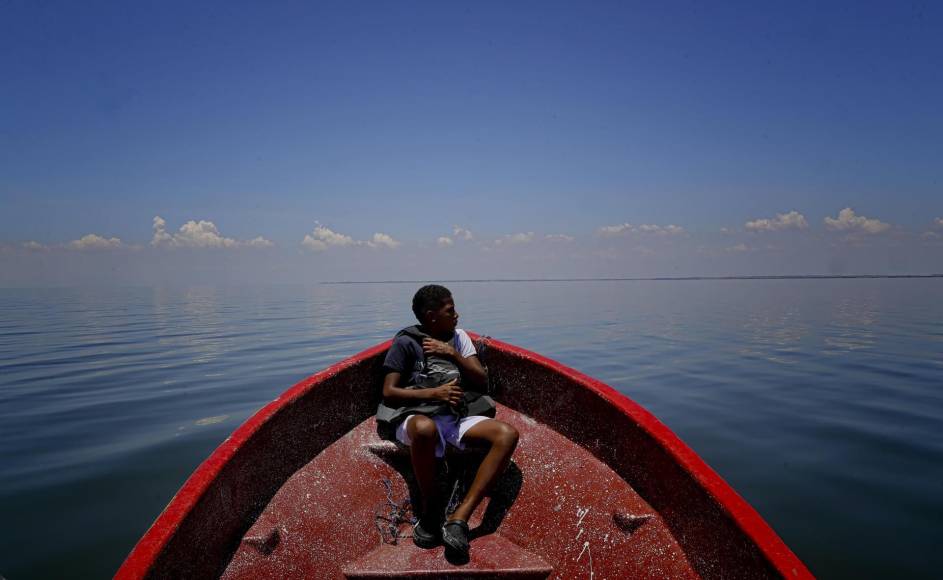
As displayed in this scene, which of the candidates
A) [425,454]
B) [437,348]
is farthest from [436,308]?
[425,454]

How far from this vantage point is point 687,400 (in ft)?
26.1

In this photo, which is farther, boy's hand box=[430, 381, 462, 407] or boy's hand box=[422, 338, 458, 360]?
boy's hand box=[422, 338, 458, 360]

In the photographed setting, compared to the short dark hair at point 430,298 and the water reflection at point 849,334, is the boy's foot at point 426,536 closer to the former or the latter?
the short dark hair at point 430,298

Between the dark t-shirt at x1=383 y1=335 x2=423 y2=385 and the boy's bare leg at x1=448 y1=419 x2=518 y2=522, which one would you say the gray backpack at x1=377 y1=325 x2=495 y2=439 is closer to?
the dark t-shirt at x1=383 y1=335 x2=423 y2=385

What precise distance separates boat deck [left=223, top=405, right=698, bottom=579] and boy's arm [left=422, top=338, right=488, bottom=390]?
0.49 m

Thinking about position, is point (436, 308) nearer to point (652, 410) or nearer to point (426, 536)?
point (426, 536)

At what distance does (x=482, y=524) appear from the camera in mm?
3168

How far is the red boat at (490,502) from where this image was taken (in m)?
2.46

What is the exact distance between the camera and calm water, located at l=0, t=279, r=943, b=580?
12.7ft

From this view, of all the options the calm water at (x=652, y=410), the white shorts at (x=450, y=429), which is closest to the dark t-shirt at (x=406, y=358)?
the white shorts at (x=450, y=429)

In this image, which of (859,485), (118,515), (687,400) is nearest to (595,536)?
(859,485)

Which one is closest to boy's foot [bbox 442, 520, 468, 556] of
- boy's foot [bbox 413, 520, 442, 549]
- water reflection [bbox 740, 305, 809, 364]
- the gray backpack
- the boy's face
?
boy's foot [bbox 413, 520, 442, 549]

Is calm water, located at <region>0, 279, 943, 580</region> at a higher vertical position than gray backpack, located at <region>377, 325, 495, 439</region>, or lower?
lower

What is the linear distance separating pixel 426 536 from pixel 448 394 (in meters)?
0.80
